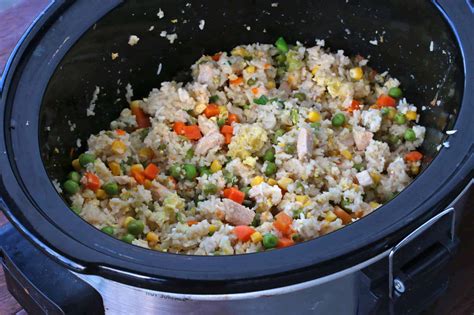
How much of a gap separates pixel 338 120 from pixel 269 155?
191 mm

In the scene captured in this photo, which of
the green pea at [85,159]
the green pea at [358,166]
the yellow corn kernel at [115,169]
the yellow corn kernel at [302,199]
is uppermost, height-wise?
the green pea at [85,159]

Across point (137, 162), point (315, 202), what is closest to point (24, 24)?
point (137, 162)

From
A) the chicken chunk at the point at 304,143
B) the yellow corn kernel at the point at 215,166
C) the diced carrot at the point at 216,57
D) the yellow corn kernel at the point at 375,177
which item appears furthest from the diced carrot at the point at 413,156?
the diced carrot at the point at 216,57

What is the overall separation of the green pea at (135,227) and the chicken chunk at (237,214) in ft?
0.59

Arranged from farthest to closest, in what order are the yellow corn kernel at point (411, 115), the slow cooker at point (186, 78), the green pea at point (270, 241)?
the yellow corn kernel at point (411, 115)
the green pea at point (270, 241)
the slow cooker at point (186, 78)

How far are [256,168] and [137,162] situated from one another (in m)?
0.28

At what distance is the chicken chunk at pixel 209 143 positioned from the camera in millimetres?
1781

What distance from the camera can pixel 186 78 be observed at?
1.97m

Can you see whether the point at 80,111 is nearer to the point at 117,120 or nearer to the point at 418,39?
the point at 117,120

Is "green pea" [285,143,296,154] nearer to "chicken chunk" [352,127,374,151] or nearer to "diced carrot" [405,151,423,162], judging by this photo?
"chicken chunk" [352,127,374,151]

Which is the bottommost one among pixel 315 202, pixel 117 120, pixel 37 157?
pixel 315 202

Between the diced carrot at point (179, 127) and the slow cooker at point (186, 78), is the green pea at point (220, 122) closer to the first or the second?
the diced carrot at point (179, 127)

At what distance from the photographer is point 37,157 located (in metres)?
1.39

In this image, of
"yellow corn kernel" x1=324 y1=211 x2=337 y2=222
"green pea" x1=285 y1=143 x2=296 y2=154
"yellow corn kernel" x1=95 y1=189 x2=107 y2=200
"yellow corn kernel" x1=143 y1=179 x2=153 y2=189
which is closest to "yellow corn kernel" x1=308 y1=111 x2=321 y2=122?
"green pea" x1=285 y1=143 x2=296 y2=154
